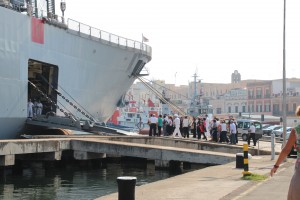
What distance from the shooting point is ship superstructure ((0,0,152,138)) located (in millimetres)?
23094

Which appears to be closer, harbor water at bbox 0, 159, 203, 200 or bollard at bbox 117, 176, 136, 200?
bollard at bbox 117, 176, 136, 200

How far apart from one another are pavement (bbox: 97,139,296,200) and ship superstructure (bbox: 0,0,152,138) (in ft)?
41.2

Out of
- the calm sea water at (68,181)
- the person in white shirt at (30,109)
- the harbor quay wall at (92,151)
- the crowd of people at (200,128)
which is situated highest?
the person in white shirt at (30,109)

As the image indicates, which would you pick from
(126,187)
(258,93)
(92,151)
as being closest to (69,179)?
(92,151)

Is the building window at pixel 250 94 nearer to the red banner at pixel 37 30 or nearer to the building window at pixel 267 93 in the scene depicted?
the building window at pixel 267 93

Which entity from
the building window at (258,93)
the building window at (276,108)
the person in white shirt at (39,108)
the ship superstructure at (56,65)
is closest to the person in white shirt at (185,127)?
the ship superstructure at (56,65)

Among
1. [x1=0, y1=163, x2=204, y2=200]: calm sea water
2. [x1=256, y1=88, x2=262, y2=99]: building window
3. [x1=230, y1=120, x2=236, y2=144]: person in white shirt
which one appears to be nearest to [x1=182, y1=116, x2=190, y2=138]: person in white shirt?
[x1=230, y1=120, x2=236, y2=144]: person in white shirt

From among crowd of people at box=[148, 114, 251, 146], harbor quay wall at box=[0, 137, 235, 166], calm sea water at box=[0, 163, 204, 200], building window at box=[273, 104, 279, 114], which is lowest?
calm sea water at box=[0, 163, 204, 200]

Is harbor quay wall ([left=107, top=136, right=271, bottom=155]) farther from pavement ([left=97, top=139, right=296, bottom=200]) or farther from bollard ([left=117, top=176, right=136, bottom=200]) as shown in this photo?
bollard ([left=117, top=176, right=136, bottom=200])

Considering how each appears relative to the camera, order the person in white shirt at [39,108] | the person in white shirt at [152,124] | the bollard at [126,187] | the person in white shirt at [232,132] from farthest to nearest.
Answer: the person in white shirt at [152,124] < the person in white shirt at [232,132] < the person in white shirt at [39,108] < the bollard at [126,187]

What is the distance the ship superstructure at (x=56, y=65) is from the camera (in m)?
23.1

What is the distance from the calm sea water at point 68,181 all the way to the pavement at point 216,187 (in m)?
3.23

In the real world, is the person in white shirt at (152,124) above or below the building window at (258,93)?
below

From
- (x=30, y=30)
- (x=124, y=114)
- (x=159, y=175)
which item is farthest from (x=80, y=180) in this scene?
(x=124, y=114)
